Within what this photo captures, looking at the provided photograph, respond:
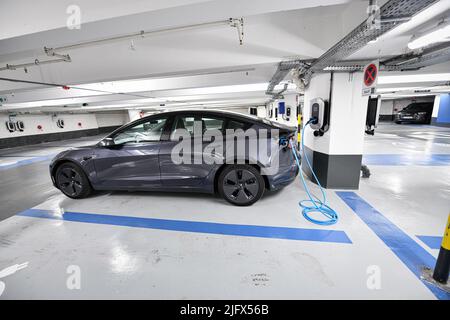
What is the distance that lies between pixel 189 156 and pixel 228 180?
2.08ft

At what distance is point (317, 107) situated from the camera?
322 cm

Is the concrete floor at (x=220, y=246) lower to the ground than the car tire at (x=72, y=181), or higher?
lower

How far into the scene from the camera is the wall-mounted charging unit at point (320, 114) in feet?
10.4

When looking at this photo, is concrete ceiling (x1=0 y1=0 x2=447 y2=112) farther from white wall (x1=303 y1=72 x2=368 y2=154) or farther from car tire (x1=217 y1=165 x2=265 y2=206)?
car tire (x1=217 y1=165 x2=265 y2=206)

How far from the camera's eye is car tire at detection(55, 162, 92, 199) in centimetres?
308

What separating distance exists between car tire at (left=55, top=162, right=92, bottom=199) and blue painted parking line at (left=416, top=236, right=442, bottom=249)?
433 centimetres

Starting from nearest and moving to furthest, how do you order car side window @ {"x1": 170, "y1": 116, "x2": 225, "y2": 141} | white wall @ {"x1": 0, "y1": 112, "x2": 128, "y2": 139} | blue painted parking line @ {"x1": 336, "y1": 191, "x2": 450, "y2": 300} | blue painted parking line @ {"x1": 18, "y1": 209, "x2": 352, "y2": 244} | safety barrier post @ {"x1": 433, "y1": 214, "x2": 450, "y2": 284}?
safety barrier post @ {"x1": 433, "y1": 214, "x2": 450, "y2": 284}
blue painted parking line @ {"x1": 336, "y1": 191, "x2": 450, "y2": 300}
blue painted parking line @ {"x1": 18, "y1": 209, "x2": 352, "y2": 244}
car side window @ {"x1": 170, "y1": 116, "x2": 225, "y2": 141}
white wall @ {"x1": 0, "y1": 112, "x2": 128, "y2": 139}

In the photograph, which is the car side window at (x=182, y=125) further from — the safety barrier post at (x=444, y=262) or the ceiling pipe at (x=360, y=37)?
the safety barrier post at (x=444, y=262)

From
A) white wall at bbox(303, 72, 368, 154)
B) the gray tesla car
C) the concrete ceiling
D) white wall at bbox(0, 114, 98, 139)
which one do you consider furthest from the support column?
white wall at bbox(0, 114, 98, 139)

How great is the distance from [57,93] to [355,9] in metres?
6.93

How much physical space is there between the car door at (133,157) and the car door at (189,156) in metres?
0.14

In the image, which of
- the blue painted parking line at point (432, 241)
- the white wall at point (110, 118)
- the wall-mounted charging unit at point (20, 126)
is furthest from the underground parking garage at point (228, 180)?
the white wall at point (110, 118)

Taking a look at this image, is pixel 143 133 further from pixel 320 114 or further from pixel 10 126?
pixel 10 126

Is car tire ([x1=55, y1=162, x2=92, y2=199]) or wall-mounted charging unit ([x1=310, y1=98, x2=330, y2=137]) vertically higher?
wall-mounted charging unit ([x1=310, y1=98, x2=330, y2=137])
